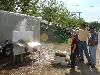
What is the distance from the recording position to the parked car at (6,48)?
13.3 m

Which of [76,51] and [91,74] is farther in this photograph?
[76,51]

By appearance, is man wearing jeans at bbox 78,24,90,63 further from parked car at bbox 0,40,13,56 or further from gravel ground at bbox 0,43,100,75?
parked car at bbox 0,40,13,56

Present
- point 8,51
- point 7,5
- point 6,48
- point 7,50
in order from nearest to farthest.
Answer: point 6,48, point 7,50, point 8,51, point 7,5

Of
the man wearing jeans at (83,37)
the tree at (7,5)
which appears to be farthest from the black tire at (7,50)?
the tree at (7,5)

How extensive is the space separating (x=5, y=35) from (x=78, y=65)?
149 inches

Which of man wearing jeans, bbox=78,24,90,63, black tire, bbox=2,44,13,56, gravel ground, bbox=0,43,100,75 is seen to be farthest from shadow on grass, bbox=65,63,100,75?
black tire, bbox=2,44,13,56

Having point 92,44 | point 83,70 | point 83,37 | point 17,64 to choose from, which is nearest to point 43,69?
point 17,64

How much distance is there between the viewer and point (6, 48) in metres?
13.5

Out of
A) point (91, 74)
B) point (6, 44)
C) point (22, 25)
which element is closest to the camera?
point (91, 74)

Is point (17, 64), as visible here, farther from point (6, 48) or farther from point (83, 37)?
point (83, 37)

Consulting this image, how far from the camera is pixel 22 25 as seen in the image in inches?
566

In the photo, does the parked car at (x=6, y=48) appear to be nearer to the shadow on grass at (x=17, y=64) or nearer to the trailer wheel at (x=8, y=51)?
the trailer wheel at (x=8, y=51)

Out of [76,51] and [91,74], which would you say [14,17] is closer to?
[76,51]

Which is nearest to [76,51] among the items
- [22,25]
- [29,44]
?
[29,44]
